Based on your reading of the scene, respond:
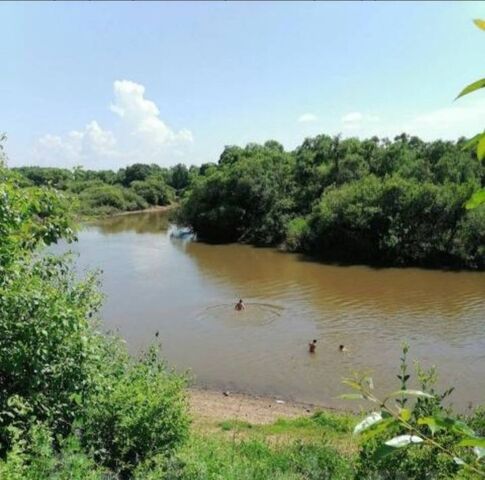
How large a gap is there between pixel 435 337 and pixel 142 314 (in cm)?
1277

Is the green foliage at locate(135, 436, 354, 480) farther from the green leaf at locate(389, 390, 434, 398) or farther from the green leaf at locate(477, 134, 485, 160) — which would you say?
the green leaf at locate(477, 134, 485, 160)

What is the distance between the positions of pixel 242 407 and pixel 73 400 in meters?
10.3

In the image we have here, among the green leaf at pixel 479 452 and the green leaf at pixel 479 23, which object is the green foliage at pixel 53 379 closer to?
the green leaf at pixel 479 452

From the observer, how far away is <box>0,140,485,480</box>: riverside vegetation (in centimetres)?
558

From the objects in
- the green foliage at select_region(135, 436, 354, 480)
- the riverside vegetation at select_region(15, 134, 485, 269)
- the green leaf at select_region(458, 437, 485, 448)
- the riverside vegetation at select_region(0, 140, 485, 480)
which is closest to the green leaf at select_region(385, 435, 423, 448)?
the green leaf at select_region(458, 437, 485, 448)

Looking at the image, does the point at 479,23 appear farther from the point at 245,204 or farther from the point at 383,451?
the point at 245,204

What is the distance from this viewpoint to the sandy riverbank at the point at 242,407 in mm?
15029

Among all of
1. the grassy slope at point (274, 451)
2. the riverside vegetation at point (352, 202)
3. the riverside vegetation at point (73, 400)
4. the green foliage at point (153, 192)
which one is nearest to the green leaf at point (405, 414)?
the riverside vegetation at point (73, 400)

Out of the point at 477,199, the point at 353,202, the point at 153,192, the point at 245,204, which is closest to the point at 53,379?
the point at 477,199

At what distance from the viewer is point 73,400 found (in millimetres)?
6367

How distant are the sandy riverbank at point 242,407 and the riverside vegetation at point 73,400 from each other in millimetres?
6487

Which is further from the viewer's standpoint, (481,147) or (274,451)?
(274,451)

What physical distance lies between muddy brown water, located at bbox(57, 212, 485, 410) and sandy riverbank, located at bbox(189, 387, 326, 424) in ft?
1.76

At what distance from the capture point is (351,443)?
464 inches
